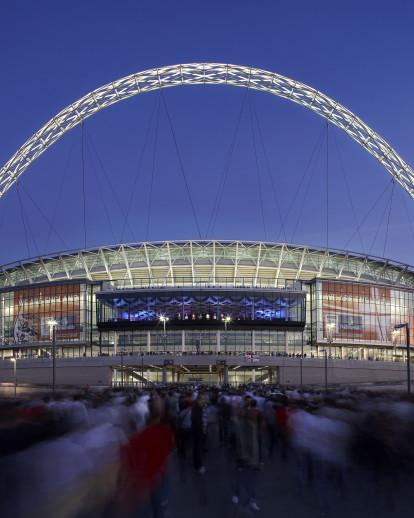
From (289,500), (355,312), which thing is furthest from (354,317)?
(289,500)

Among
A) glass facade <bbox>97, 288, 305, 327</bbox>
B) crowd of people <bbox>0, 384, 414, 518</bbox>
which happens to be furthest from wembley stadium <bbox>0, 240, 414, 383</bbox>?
crowd of people <bbox>0, 384, 414, 518</bbox>

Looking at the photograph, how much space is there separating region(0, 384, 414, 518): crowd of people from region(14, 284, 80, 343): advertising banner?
84.4m

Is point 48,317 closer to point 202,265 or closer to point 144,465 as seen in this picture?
point 202,265

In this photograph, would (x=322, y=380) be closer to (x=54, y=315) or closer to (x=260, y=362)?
(x=260, y=362)

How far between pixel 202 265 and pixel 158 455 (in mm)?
97593

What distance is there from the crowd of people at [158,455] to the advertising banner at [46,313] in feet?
277

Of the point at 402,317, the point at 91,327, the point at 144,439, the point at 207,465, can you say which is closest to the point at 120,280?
the point at 91,327

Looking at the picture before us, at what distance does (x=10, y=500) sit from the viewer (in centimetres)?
720

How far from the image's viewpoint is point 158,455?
29.3ft

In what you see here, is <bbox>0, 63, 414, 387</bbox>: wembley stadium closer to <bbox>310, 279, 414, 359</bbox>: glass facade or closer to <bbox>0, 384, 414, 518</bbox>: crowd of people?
<bbox>310, 279, 414, 359</bbox>: glass facade

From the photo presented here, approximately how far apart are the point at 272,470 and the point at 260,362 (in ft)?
237

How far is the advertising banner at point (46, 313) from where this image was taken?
99.7 m

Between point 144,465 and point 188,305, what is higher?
point 188,305

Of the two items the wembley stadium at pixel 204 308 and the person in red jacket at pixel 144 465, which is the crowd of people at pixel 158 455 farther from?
the wembley stadium at pixel 204 308
